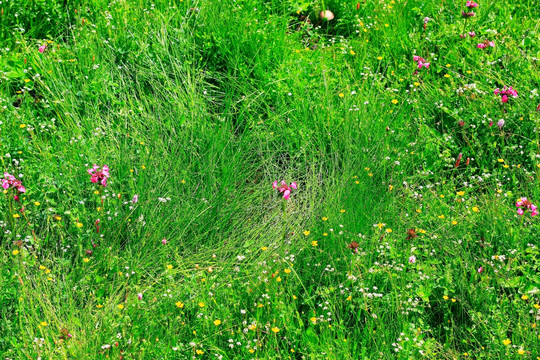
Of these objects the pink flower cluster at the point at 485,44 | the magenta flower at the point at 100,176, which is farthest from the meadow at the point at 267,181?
the magenta flower at the point at 100,176

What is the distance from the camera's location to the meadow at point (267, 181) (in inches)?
101

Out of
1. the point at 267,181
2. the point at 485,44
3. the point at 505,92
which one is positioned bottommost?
the point at 267,181

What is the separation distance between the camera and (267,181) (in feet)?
11.4

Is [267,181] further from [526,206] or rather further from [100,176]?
[526,206]

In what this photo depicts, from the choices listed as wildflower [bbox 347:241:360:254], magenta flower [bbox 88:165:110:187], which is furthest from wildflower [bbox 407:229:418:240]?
magenta flower [bbox 88:165:110:187]

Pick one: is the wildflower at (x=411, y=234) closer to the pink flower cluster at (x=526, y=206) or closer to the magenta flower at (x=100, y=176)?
the pink flower cluster at (x=526, y=206)

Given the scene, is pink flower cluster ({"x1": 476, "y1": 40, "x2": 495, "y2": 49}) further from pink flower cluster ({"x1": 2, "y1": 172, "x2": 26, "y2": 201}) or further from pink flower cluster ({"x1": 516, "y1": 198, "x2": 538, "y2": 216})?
pink flower cluster ({"x1": 2, "y1": 172, "x2": 26, "y2": 201})

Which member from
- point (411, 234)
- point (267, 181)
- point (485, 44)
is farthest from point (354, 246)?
point (485, 44)

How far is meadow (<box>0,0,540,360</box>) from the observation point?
2574mm

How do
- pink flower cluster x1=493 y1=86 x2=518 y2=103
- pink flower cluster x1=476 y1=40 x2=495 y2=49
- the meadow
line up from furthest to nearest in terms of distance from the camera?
pink flower cluster x1=476 y1=40 x2=495 y2=49 → pink flower cluster x1=493 y1=86 x2=518 y2=103 → the meadow

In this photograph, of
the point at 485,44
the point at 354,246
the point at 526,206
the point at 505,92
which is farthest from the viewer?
the point at 485,44

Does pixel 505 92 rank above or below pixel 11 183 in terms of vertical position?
below

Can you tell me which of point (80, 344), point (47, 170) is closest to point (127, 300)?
point (80, 344)

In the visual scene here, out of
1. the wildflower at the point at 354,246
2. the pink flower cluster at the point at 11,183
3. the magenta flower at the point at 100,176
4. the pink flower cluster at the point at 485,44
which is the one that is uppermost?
the pink flower cluster at the point at 11,183
